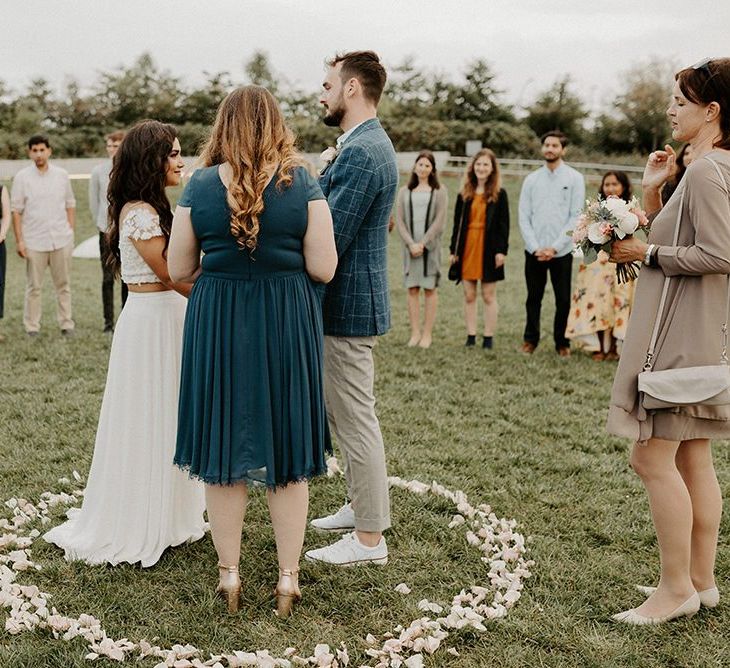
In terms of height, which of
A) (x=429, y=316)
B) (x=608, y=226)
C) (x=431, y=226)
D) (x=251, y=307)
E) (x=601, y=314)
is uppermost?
(x=608, y=226)

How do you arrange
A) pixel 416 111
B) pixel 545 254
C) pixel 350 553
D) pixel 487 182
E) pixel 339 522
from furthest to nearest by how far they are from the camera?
pixel 416 111
pixel 487 182
pixel 545 254
pixel 339 522
pixel 350 553

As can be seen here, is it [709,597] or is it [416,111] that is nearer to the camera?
[709,597]

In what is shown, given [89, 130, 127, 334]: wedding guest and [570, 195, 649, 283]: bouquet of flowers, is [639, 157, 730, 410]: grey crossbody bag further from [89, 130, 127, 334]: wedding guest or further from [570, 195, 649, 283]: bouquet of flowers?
[89, 130, 127, 334]: wedding guest

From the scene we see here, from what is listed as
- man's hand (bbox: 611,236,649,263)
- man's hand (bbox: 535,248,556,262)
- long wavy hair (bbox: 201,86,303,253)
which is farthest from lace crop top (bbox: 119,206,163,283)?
man's hand (bbox: 535,248,556,262)

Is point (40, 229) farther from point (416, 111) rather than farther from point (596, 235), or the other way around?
point (416, 111)

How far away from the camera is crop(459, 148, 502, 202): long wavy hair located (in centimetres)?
946

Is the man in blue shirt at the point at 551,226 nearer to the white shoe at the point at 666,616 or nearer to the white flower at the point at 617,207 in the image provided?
the white flower at the point at 617,207

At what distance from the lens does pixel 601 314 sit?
29.8ft

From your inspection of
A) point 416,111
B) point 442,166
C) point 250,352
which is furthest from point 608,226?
point 416,111

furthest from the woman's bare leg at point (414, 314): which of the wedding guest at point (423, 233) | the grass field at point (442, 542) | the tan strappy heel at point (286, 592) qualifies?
the tan strappy heel at point (286, 592)

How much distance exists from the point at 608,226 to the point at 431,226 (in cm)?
608

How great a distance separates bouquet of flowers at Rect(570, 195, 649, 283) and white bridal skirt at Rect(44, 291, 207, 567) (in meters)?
1.98

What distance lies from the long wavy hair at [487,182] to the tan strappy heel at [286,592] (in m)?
6.62

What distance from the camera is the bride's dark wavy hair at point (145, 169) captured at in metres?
3.96
